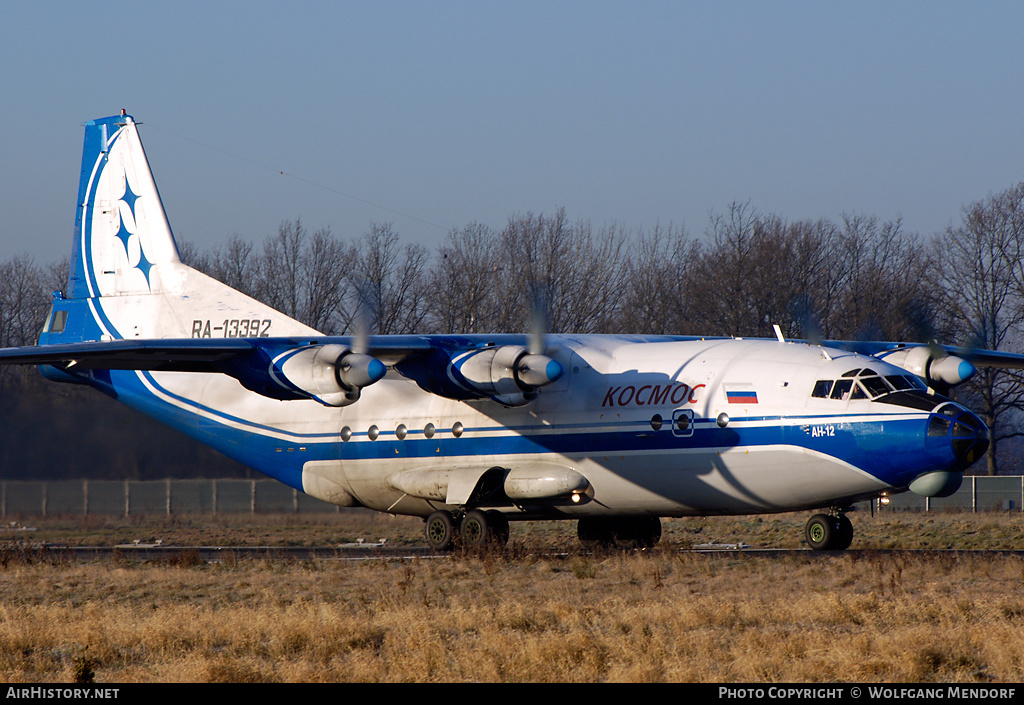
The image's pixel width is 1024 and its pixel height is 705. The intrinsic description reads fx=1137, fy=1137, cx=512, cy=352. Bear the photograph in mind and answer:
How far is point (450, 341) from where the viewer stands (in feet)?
70.9

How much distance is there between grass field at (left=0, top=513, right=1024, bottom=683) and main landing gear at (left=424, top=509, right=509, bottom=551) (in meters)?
0.85

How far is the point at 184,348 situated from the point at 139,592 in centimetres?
472

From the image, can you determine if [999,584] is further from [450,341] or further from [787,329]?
[787,329]

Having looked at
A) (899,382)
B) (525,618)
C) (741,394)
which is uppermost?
(899,382)

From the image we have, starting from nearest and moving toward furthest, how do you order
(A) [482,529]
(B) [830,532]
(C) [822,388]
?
(C) [822,388]
(B) [830,532]
(A) [482,529]

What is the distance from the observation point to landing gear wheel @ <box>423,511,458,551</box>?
22.1 metres

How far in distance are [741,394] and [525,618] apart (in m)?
Answer: 7.75

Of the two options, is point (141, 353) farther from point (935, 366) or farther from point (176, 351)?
point (935, 366)

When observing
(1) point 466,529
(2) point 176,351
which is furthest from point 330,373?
(1) point 466,529

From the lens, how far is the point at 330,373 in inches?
779

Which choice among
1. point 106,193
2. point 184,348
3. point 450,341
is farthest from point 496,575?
point 106,193

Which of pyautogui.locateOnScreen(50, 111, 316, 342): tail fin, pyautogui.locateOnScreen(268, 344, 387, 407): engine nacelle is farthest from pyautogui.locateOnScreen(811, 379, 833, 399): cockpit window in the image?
pyautogui.locateOnScreen(50, 111, 316, 342): tail fin

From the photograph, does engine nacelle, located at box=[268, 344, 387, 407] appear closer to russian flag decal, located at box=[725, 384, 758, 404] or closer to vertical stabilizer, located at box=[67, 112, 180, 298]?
russian flag decal, located at box=[725, 384, 758, 404]
